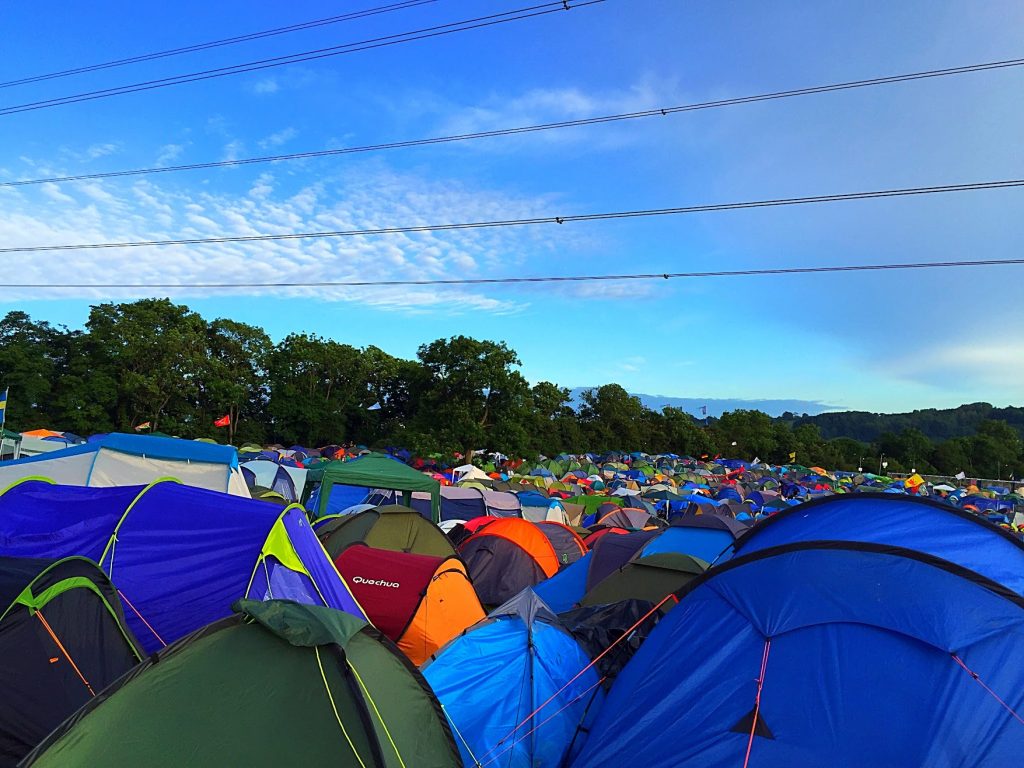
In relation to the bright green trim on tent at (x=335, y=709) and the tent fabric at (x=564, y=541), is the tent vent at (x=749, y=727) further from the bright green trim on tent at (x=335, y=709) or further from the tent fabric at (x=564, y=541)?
the tent fabric at (x=564, y=541)

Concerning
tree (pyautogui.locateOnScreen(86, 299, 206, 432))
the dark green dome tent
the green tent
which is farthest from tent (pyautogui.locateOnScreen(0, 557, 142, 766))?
tree (pyautogui.locateOnScreen(86, 299, 206, 432))

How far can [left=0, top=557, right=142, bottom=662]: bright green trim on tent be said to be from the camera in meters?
4.08

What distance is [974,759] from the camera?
314 centimetres

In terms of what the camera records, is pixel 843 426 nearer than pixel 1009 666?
No

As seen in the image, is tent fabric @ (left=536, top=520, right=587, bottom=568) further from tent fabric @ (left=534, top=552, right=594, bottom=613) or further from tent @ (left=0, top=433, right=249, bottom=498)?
tent @ (left=0, top=433, right=249, bottom=498)

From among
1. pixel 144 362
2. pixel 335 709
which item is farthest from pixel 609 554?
pixel 144 362

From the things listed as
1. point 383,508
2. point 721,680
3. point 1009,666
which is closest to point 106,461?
point 383,508

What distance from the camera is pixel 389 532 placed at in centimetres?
1012

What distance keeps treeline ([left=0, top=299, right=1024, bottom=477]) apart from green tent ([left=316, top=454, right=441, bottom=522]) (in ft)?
81.8

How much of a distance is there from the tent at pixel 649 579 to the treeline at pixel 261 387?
1266 inches

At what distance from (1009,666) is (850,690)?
83 cm

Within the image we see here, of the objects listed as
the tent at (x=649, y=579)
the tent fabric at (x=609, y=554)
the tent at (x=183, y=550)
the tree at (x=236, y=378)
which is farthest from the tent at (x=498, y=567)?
the tree at (x=236, y=378)

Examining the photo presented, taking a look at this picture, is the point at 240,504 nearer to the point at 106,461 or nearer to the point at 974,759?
the point at 974,759

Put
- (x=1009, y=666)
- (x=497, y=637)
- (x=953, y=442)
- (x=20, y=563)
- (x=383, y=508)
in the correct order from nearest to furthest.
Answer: (x=1009, y=666) → (x=20, y=563) → (x=497, y=637) → (x=383, y=508) → (x=953, y=442)
